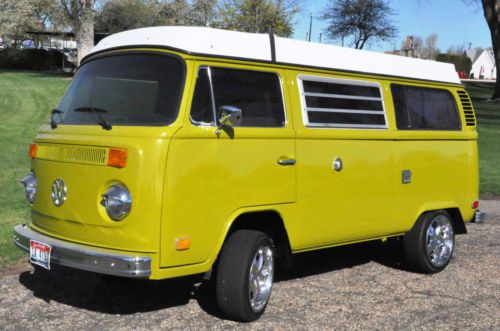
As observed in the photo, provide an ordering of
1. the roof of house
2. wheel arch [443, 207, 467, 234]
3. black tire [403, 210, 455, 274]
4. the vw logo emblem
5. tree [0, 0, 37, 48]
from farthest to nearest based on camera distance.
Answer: the roof of house
tree [0, 0, 37, 48]
wheel arch [443, 207, 467, 234]
black tire [403, 210, 455, 274]
the vw logo emblem

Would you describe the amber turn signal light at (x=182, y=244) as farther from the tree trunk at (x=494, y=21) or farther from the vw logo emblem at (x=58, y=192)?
the tree trunk at (x=494, y=21)

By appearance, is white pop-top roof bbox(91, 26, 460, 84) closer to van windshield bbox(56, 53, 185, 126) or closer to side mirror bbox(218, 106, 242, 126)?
van windshield bbox(56, 53, 185, 126)

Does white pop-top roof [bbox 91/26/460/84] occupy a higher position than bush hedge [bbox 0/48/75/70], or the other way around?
bush hedge [bbox 0/48/75/70]

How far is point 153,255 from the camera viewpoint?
4465mm

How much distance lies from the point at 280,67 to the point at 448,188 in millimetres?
2764

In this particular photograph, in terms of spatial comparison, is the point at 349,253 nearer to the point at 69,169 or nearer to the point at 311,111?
the point at 311,111

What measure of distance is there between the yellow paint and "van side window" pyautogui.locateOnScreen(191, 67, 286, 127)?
0.07 m

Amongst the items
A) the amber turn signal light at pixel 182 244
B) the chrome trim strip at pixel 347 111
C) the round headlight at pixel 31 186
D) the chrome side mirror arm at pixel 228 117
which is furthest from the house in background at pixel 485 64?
the amber turn signal light at pixel 182 244

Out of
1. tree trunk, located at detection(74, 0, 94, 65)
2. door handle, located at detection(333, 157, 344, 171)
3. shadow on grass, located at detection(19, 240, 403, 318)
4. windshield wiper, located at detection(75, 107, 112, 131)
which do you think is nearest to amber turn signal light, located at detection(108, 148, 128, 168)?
windshield wiper, located at detection(75, 107, 112, 131)

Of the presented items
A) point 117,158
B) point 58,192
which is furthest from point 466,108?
point 58,192

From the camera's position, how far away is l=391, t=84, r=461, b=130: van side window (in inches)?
263

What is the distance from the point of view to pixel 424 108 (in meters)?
7.00

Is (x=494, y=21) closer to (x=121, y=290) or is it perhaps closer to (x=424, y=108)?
(x=424, y=108)

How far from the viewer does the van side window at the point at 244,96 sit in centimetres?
481
